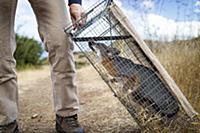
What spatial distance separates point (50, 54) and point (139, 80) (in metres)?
0.62

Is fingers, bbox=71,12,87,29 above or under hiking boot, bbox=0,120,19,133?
above

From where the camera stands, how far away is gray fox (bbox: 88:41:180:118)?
332cm

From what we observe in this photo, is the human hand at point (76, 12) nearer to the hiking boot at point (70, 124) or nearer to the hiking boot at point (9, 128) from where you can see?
the hiking boot at point (70, 124)

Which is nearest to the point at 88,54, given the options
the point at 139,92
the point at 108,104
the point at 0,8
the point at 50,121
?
the point at 139,92

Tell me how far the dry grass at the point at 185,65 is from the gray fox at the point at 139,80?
14.9 inches

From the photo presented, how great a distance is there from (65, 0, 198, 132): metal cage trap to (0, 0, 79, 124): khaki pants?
11 cm

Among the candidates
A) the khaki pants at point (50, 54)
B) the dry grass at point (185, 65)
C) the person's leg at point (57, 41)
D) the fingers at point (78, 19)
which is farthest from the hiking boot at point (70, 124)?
the dry grass at point (185, 65)

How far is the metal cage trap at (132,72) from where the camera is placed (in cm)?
329

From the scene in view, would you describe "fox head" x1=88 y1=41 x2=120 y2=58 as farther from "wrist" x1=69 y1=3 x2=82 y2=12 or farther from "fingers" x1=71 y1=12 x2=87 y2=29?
"wrist" x1=69 y1=3 x2=82 y2=12

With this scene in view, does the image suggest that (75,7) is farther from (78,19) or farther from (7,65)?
(7,65)

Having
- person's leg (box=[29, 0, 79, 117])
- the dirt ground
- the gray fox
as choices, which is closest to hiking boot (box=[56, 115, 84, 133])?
person's leg (box=[29, 0, 79, 117])

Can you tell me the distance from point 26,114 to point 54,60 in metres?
2.01

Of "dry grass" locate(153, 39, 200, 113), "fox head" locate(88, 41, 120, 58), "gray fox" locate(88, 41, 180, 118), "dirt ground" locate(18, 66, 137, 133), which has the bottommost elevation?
"dirt ground" locate(18, 66, 137, 133)

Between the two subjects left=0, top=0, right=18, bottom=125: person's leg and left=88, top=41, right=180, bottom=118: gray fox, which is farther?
left=0, top=0, right=18, bottom=125: person's leg
